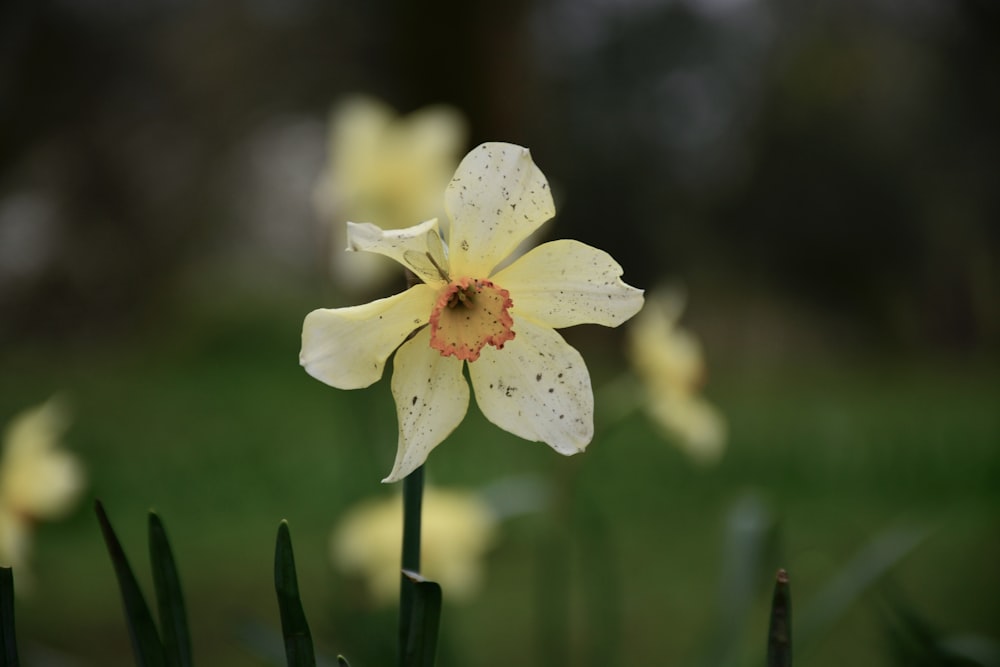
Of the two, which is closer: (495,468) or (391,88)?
(495,468)

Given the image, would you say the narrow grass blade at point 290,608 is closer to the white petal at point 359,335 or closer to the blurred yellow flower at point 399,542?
the white petal at point 359,335

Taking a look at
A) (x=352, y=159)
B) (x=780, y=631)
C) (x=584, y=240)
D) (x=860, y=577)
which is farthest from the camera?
(x=584, y=240)

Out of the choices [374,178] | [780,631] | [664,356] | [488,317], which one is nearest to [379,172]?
[374,178]

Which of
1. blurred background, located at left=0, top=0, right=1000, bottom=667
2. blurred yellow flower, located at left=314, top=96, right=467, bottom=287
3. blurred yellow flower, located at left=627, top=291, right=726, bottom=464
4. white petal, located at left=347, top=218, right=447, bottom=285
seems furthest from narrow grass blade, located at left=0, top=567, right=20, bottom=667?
blurred background, located at left=0, top=0, right=1000, bottom=667

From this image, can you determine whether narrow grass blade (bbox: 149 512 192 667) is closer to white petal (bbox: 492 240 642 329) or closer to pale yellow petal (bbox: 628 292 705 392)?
white petal (bbox: 492 240 642 329)

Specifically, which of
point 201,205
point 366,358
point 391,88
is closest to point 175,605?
point 366,358

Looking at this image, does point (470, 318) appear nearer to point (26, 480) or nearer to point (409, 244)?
point (409, 244)

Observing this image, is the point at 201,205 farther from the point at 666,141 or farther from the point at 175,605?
the point at 175,605
